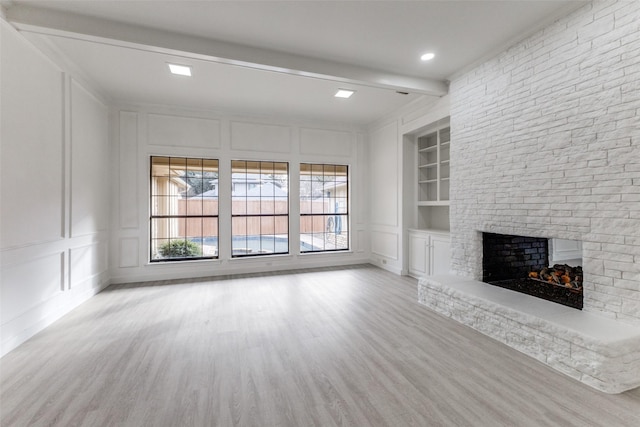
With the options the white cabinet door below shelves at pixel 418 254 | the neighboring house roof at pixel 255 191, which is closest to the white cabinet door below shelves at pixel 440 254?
the white cabinet door below shelves at pixel 418 254

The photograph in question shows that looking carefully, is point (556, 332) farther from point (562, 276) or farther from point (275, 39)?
point (275, 39)

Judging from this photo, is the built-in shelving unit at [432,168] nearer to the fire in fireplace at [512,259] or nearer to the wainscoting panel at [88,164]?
the fire in fireplace at [512,259]

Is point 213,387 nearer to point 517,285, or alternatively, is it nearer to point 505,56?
point 517,285

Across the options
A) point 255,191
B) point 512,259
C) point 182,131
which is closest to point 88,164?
point 182,131

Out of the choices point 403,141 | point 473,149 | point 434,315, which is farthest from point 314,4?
point 434,315

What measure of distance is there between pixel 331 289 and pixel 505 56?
3.86 meters

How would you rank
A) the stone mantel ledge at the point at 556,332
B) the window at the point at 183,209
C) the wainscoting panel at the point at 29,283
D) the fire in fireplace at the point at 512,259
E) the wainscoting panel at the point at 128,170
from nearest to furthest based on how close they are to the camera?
the stone mantel ledge at the point at 556,332, the wainscoting panel at the point at 29,283, the fire in fireplace at the point at 512,259, the wainscoting panel at the point at 128,170, the window at the point at 183,209

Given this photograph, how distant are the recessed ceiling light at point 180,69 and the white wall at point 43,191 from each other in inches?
48.5

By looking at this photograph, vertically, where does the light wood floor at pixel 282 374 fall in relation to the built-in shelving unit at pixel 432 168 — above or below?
below

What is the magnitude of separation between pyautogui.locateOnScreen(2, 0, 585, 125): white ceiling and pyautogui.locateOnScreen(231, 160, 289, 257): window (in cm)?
167

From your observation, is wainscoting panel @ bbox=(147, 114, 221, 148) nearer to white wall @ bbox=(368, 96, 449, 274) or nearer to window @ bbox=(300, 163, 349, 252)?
window @ bbox=(300, 163, 349, 252)

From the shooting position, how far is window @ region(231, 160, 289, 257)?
18.7ft

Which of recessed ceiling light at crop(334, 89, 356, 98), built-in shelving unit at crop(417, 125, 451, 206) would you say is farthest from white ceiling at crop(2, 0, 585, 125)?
built-in shelving unit at crop(417, 125, 451, 206)

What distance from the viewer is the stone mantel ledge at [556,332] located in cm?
204
